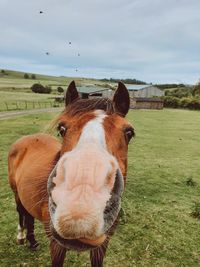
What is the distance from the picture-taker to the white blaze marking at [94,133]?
2258mm

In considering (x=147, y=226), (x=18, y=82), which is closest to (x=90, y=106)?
(x=147, y=226)

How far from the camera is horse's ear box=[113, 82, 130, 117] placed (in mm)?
3029

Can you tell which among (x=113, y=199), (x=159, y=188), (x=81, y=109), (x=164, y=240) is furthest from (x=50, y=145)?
(x=159, y=188)

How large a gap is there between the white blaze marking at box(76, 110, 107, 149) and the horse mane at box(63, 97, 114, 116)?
0.24 metres

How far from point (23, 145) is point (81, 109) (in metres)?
2.71

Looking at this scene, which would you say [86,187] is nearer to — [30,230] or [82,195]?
[82,195]

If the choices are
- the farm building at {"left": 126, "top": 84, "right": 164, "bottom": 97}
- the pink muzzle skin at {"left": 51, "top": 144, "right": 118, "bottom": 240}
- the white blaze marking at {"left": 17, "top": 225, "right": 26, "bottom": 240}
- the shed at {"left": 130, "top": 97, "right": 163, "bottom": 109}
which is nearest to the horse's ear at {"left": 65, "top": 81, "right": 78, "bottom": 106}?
the pink muzzle skin at {"left": 51, "top": 144, "right": 118, "bottom": 240}

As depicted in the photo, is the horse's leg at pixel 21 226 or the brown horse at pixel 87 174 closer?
the brown horse at pixel 87 174

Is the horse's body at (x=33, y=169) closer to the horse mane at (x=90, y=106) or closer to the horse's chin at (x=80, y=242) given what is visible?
the horse mane at (x=90, y=106)

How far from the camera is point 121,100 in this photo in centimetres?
309

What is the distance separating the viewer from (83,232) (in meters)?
1.87

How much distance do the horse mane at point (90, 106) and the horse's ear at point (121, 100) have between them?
135 millimetres

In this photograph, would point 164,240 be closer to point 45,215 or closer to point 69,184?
point 45,215

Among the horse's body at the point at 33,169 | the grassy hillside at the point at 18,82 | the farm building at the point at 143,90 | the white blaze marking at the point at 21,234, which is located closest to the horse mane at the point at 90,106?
the horse's body at the point at 33,169
